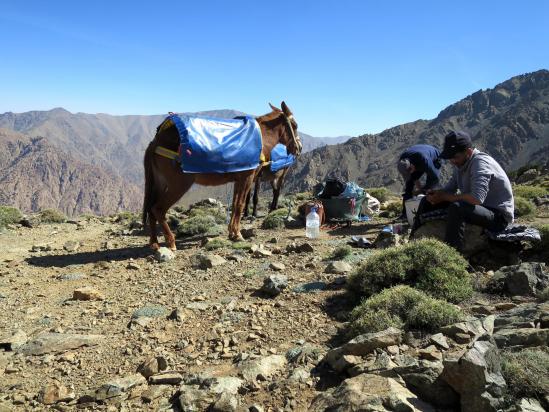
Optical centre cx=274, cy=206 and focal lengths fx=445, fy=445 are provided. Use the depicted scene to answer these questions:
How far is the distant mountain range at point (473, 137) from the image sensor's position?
14338 centimetres

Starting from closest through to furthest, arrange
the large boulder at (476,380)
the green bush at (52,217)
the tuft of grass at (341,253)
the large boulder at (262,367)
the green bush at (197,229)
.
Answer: the large boulder at (476,380) < the large boulder at (262,367) < the tuft of grass at (341,253) < the green bush at (197,229) < the green bush at (52,217)

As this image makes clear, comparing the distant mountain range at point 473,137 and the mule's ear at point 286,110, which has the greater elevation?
the distant mountain range at point 473,137

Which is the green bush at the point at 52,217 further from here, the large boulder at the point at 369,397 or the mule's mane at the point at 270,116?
the large boulder at the point at 369,397

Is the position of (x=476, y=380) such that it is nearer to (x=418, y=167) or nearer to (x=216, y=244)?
(x=216, y=244)

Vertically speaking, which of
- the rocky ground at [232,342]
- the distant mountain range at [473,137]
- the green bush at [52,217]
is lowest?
the green bush at [52,217]

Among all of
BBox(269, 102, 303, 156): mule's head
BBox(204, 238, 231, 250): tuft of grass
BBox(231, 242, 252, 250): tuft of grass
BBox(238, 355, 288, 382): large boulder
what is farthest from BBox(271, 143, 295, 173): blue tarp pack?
BBox(238, 355, 288, 382): large boulder

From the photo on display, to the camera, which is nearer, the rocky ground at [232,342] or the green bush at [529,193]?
the rocky ground at [232,342]

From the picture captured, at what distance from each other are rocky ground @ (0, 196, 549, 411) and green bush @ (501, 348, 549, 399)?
11 cm

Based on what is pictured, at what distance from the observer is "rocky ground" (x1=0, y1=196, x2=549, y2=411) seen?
130 inches

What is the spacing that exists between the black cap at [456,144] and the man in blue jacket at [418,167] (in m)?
3.35

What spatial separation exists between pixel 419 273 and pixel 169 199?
555 centimetres

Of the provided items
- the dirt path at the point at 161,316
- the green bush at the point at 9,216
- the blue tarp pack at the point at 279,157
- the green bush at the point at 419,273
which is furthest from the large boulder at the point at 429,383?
the green bush at the point at 9,216

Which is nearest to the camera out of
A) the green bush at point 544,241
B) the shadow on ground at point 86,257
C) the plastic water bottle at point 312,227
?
the green bush at point 544,241

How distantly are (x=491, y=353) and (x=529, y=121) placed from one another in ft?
565
